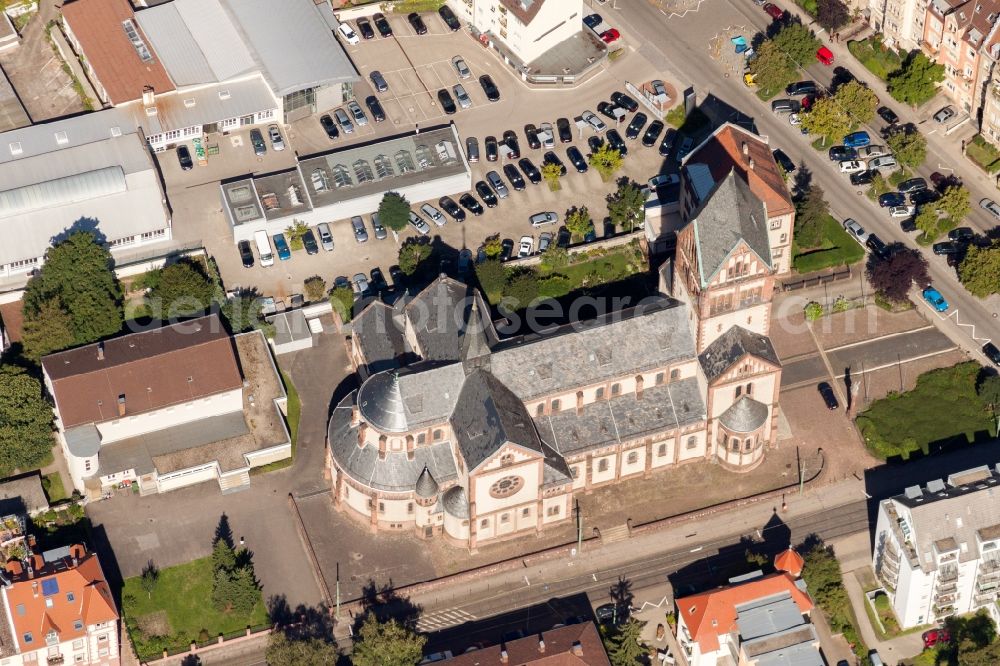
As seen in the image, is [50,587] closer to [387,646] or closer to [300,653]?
[300,653]

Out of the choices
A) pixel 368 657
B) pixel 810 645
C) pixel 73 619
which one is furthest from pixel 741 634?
pixel 73 619

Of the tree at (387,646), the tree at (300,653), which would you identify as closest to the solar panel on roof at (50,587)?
the tree at (300,653)

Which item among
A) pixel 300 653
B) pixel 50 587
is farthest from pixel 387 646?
pixel 50 587

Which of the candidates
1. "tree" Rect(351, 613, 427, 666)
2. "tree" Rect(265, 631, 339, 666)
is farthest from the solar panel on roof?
"tree" Rect(351, 613, 427, 666)

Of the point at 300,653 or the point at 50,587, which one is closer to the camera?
the point at 300,653

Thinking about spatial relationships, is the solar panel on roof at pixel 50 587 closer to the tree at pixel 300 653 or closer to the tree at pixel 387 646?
the tree at pixel 300 653

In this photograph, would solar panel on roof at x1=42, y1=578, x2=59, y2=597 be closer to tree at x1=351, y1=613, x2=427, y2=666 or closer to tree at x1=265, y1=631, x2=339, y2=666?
tree at x1=265, y1=631, x2=339, y2=666
